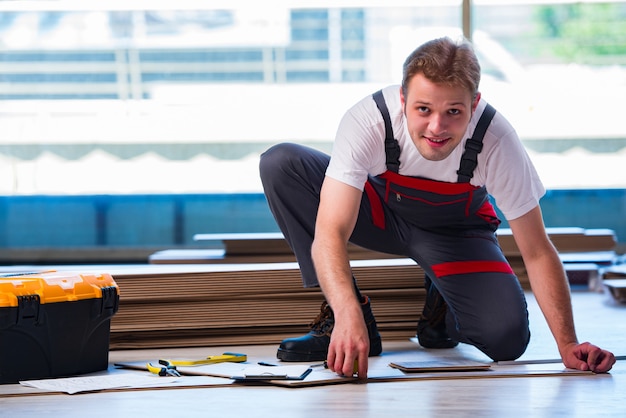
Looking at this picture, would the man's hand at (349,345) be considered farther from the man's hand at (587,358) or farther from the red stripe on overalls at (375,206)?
the red stripe on overalls at (375,206)

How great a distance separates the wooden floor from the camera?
174cm

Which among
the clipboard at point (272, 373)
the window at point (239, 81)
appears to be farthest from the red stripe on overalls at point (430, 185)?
the window at point (239, 81)

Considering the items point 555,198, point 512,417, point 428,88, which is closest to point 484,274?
point 428,88

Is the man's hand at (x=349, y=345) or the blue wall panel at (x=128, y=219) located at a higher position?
the man's hand at (x=349, y=345)

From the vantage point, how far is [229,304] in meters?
2.89

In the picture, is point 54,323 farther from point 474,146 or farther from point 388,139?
point 474,146

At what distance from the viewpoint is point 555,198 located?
20.3ft

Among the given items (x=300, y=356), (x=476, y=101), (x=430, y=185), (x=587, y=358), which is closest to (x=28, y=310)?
(x=300, y=356)

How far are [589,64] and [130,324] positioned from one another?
436 centimetres

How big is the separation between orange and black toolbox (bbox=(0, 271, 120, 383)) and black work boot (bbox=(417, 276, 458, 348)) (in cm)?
101

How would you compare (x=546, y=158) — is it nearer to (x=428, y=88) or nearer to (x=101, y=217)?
(x=101, y=217)

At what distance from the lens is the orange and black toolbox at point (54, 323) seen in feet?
7.00

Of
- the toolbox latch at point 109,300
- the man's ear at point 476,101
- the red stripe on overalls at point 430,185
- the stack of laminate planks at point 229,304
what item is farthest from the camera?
the stack of laminate planks at point 229,304

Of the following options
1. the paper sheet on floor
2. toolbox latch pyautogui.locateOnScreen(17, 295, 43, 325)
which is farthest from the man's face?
toolbox latch pyautogui.locateOnScreen(17, 295, 43, 325)
